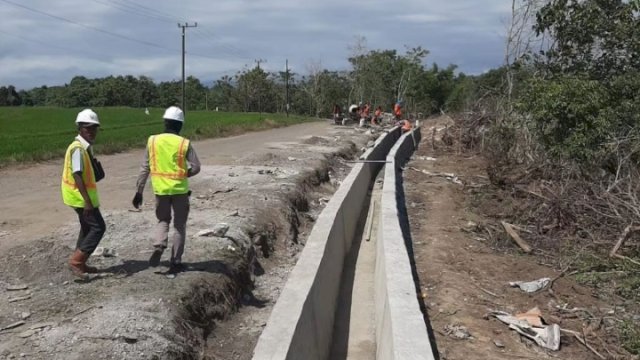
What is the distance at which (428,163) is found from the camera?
22594 millimetres

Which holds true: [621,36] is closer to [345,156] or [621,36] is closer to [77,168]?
[345,156]

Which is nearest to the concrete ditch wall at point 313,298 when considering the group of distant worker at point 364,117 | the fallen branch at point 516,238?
the fallen branch at point 516,238

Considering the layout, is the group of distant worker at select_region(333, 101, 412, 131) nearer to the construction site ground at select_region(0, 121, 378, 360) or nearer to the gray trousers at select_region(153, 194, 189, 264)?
the construction site ground at select_region(0, 121, 378, 360)

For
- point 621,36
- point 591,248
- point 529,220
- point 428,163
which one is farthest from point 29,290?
point 428,163

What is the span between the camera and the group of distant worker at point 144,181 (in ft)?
18.4

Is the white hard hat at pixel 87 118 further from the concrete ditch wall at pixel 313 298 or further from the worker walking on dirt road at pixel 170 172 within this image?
the concrete ditch wall at pixel 313 298

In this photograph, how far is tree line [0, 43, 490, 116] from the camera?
6231cm

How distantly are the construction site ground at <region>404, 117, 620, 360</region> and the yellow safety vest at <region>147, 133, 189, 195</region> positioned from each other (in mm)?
2948

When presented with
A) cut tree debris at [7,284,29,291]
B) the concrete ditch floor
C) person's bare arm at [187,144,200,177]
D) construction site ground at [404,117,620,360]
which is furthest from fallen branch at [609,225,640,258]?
cut tree debris at [7,284,29,291]

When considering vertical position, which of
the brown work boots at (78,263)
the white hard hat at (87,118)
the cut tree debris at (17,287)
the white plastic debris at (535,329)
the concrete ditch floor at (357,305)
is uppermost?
the white hard hat at (87,118)

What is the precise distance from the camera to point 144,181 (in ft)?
19.6

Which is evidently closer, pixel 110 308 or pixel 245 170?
pixel 110 308

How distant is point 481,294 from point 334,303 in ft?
5.87

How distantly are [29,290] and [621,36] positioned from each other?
13.6 metres
